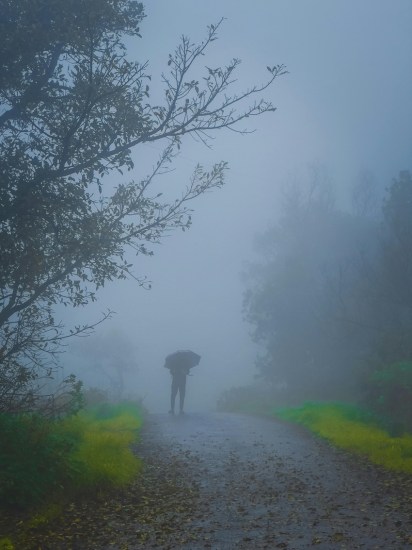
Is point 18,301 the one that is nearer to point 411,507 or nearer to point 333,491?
point 333,491

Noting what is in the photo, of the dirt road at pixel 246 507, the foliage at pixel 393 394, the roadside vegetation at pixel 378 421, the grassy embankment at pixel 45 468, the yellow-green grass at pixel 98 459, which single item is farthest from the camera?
the foliage at pixel 393 394

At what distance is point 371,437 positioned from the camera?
13594 mm

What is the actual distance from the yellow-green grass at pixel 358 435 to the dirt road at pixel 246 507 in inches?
21.8

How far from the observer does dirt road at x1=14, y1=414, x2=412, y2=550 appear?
626 centimetres

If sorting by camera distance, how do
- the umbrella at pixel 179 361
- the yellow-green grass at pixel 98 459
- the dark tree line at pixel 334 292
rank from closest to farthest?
the yellow-green grass at pixel 98 459 < the umbrella at pixel 179 361 < the dark tree line at pixel 334 292

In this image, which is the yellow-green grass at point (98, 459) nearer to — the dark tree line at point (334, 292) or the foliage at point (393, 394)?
the foliage at point (393, 394)

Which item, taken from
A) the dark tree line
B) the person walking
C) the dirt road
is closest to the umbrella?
the person walking

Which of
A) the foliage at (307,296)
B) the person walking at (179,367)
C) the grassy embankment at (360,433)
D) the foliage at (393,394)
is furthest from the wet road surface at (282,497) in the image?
the foliage at (307,296)

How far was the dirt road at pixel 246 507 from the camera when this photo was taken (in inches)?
246

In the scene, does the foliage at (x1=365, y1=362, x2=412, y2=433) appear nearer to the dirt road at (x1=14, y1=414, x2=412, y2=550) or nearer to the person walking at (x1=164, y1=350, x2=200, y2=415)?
the dirt road at (x1=14, y1=414, x2=412, y2=550)

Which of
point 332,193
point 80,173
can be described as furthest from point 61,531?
point 332,193

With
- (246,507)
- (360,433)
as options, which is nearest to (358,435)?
(360,433)

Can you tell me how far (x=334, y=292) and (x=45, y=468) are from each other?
24802 mm

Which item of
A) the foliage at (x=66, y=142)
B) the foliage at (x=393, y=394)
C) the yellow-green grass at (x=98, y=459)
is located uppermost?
the foliage at (x=66, y=142)
